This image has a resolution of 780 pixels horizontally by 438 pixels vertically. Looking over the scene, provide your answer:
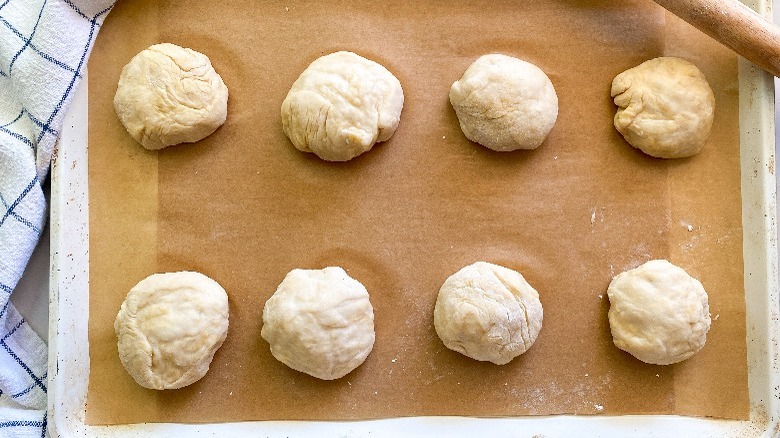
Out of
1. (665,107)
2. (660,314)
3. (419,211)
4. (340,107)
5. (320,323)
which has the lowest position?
(660,314)

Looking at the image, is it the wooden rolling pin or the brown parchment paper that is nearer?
the wooden rolling pin

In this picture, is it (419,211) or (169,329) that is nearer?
(169,329)

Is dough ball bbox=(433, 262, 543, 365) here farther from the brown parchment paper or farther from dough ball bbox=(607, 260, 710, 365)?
dough ball bbox=(607, 260, 710, 365)

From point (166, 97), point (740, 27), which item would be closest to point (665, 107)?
point (740, 27)

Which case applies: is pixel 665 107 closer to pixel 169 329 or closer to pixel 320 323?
pixel 320 323

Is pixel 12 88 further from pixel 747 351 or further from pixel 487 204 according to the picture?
pixel 747 351

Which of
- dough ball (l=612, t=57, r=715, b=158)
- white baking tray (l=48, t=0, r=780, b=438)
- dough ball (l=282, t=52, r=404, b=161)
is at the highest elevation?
dough ball (l=282, t=52, r=404, b=161)

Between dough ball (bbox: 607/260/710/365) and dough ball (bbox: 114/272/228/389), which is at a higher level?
dough ball (bbox: 114/272/228/389)

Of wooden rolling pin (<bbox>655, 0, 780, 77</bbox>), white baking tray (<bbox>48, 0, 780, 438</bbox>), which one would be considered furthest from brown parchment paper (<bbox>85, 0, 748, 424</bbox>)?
wooden rolling pin (<bbox>655, 0, 780, 77</bbox>)

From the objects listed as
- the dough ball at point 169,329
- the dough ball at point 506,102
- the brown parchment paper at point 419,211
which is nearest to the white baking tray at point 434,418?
the brown parchment paper at point 419,211
